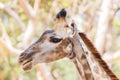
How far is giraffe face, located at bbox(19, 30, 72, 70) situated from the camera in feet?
6.08

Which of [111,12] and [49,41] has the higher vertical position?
[111,12]

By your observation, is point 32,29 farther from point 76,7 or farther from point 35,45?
point 35,45

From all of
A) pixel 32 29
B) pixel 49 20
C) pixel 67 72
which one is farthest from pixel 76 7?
pixel 67 72

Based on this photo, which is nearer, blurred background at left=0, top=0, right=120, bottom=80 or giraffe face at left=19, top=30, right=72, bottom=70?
giraffe face at left=19, top=30, right=72, bottom=70

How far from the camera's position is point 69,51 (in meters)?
1.86

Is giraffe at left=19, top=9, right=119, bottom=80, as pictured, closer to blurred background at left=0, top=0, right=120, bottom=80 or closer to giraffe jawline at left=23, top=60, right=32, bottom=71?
giraffe jawline at left=23, top=60, right=32, bottom=71

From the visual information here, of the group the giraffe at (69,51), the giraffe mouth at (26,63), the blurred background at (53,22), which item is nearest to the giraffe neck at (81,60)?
the giraffe at (69,51)

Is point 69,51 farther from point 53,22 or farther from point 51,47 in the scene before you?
point 53,22

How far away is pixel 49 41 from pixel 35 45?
0.24ft

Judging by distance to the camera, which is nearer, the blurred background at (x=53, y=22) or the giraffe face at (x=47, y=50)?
the giraffe face at (x=47, y=50)

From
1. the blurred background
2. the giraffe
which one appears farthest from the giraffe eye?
the blurred background

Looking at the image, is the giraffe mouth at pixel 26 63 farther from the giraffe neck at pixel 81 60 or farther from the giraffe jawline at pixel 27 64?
the giraffe neck at pixel 81 60

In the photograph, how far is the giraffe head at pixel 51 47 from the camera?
1840mm

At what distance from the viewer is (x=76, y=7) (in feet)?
18.6
